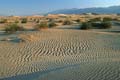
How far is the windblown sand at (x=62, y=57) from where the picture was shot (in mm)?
9797

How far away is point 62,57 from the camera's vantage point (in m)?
14.1

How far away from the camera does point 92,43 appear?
18109 millimetres

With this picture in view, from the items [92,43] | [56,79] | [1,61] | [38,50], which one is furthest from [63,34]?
[56,79]

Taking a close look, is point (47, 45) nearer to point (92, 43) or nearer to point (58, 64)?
point (92, 43)

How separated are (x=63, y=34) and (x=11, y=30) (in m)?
4.50

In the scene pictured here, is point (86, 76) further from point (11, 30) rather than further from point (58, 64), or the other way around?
point (11, 30)

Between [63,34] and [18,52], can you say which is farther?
[63,34]

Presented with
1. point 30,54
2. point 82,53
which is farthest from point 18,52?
point 82,53

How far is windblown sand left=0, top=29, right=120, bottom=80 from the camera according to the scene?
980 cm

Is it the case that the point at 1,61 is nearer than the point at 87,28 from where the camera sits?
Yes

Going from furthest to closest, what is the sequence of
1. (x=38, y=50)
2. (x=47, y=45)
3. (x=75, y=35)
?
(x=75, y=35), (x=47, y=45), (x=38, y=50)

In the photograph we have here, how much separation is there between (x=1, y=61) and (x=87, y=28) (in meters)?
14.3

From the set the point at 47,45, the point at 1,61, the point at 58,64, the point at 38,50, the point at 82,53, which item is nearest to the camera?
the point at 58,64

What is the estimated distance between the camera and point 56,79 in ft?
30.5
